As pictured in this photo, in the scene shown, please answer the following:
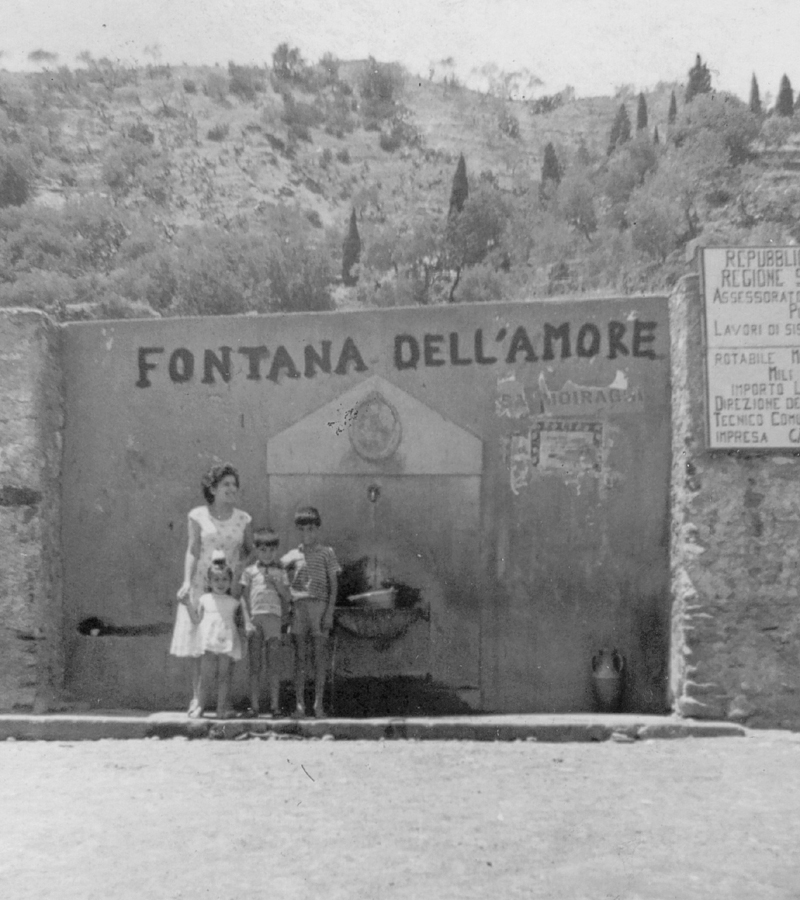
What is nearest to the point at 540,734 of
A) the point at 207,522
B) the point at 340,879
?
the point at 207,522

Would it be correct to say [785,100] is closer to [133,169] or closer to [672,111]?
[672,111]

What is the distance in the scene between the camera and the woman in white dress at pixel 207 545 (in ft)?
27.0

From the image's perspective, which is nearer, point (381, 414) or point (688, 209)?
point (381, 414)

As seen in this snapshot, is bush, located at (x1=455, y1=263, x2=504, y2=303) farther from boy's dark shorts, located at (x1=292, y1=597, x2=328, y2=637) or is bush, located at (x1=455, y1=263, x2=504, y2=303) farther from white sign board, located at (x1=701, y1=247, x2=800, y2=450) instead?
boy's dark shorts, located at (x1=292, y1=597, x2=328, y2=637)

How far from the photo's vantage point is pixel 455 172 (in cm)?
6316

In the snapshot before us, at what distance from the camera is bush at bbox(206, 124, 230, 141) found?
2665 inches

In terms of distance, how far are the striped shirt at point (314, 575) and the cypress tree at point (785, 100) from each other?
177 ft

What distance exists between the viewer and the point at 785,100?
58.6 m

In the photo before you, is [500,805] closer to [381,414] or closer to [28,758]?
[28,758]

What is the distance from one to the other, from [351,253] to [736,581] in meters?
49.3

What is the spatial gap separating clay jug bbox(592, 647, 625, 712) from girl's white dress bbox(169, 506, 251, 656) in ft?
7.99

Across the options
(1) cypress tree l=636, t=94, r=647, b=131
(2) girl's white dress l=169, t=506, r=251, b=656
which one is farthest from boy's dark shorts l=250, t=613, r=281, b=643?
(1) cypress tree l=636, t=94, r=647, b=131

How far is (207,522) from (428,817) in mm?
3169

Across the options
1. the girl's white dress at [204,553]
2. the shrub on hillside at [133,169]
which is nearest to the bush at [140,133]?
the shrub on hillside at [133,169]
